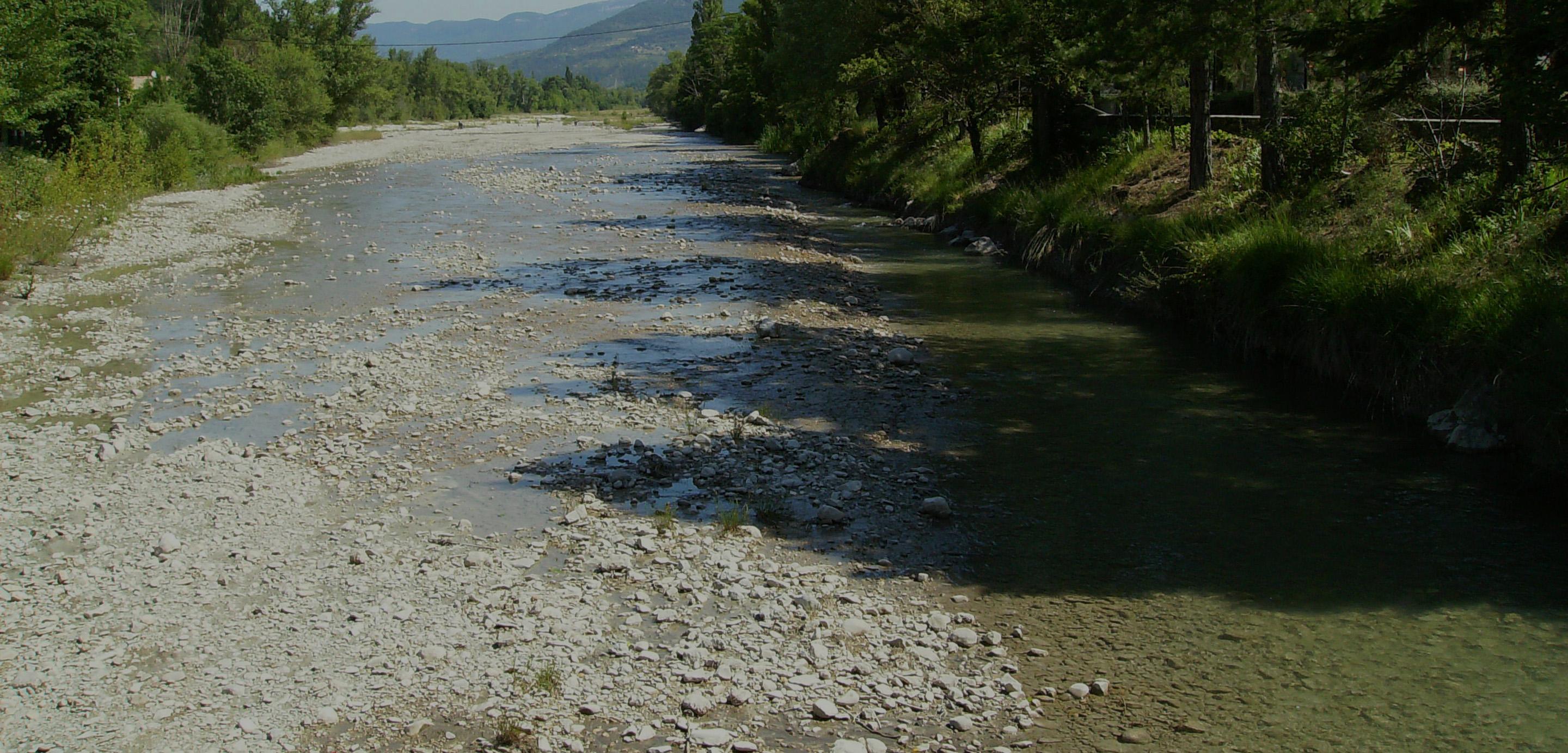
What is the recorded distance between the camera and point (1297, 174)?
17.9m

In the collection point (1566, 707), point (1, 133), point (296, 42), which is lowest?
point (1566, 707)

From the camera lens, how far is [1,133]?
34125 millimetres

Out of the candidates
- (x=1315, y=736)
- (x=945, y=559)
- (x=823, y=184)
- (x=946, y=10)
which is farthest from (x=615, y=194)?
(x=1315, y=736)

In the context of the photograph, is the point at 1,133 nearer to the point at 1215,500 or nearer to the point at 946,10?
the point at 946,10

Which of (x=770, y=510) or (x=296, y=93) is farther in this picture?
(x=296, y=93)

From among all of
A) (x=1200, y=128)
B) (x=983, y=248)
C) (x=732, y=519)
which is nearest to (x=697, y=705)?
(x=732, y=519)

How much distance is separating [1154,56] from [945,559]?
13.1 m

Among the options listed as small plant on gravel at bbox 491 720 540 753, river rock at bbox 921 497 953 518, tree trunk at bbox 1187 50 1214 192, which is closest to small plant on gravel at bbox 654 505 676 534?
river rock at bbox 921 497 953 518

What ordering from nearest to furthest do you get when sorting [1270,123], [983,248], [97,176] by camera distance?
1. [1270,123]
2. [983,248]
3. [97,176]

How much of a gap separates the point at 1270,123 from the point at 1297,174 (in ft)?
3.12

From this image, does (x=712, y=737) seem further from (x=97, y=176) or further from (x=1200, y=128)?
(x=97, y=176)

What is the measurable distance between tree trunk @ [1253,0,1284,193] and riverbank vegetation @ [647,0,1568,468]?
0.13ft

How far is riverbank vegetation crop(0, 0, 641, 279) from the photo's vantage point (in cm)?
2453

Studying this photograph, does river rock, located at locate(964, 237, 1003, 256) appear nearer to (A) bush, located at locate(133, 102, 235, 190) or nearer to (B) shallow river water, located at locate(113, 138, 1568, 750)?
(B) shallow river water, located at locate(113, 138, 1568, 750)
